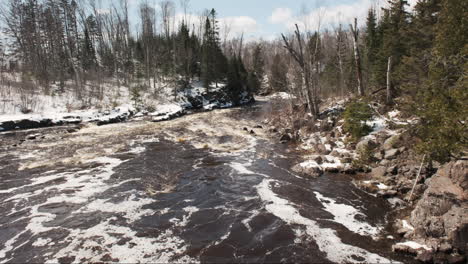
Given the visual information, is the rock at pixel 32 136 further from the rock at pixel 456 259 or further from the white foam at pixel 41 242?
the rock at pixel 456 259

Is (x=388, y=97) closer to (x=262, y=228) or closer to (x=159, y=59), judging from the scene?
(x=262, y=228)

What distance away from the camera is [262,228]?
8.53m

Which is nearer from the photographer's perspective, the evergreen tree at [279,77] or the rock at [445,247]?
the rock at [445,247]

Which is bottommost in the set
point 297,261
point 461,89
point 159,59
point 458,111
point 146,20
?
point 297,261

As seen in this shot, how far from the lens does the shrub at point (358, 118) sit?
15.5 meters

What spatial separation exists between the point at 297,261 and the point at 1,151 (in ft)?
68.7

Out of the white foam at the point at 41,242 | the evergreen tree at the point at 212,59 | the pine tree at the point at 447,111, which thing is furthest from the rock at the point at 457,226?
the evergreen tree at the point at 212,59

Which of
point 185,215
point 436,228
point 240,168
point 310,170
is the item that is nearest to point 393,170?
point 310,170

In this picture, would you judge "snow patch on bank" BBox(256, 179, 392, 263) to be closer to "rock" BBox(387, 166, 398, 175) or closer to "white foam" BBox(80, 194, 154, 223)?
"white foam" BBox(80, 194, 154, 223)

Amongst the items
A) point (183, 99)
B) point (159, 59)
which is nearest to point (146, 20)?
point (159, 59)

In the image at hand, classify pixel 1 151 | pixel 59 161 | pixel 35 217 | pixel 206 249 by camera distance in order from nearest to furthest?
pixel 206 249 → pixel 35 217 → pixel 59 161 → pixel 1 151

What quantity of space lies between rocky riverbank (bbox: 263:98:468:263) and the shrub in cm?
42

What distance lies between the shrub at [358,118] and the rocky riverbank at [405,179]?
423 mm

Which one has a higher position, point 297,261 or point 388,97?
point 388,97
